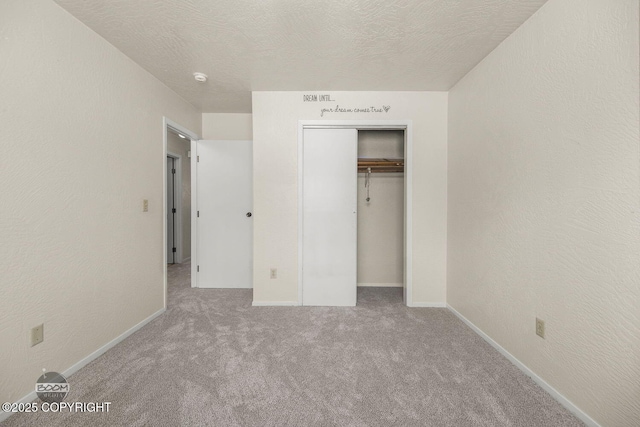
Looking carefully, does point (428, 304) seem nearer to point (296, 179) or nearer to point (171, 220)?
point (296, 179)

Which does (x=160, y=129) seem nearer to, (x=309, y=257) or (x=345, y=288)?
(x=309, y=257)

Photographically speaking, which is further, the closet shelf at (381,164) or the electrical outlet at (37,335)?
the closet shelf at (381,164)

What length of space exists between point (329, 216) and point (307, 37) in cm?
164

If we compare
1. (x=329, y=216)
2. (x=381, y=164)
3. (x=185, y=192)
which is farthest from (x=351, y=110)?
(x=185, y=192)

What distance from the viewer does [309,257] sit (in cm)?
268

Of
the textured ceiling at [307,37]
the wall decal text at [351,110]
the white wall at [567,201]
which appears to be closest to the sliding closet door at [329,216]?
the wall decal text at [351,110]

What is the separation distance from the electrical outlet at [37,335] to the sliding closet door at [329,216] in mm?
1942

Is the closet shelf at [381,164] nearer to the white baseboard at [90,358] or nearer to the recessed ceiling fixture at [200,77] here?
the recessed ceiling fixture at [200,77]

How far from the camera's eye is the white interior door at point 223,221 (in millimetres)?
3186

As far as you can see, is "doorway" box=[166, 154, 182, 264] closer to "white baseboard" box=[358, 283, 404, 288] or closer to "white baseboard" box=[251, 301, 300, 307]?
"white baseboard" box=[251, 301, 300, 307]

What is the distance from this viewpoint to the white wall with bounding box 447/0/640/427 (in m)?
1.09

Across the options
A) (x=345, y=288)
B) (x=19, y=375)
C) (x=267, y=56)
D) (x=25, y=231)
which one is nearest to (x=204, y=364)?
(x=19, y=375)

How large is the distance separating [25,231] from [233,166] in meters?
2.06

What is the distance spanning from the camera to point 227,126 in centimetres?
329
